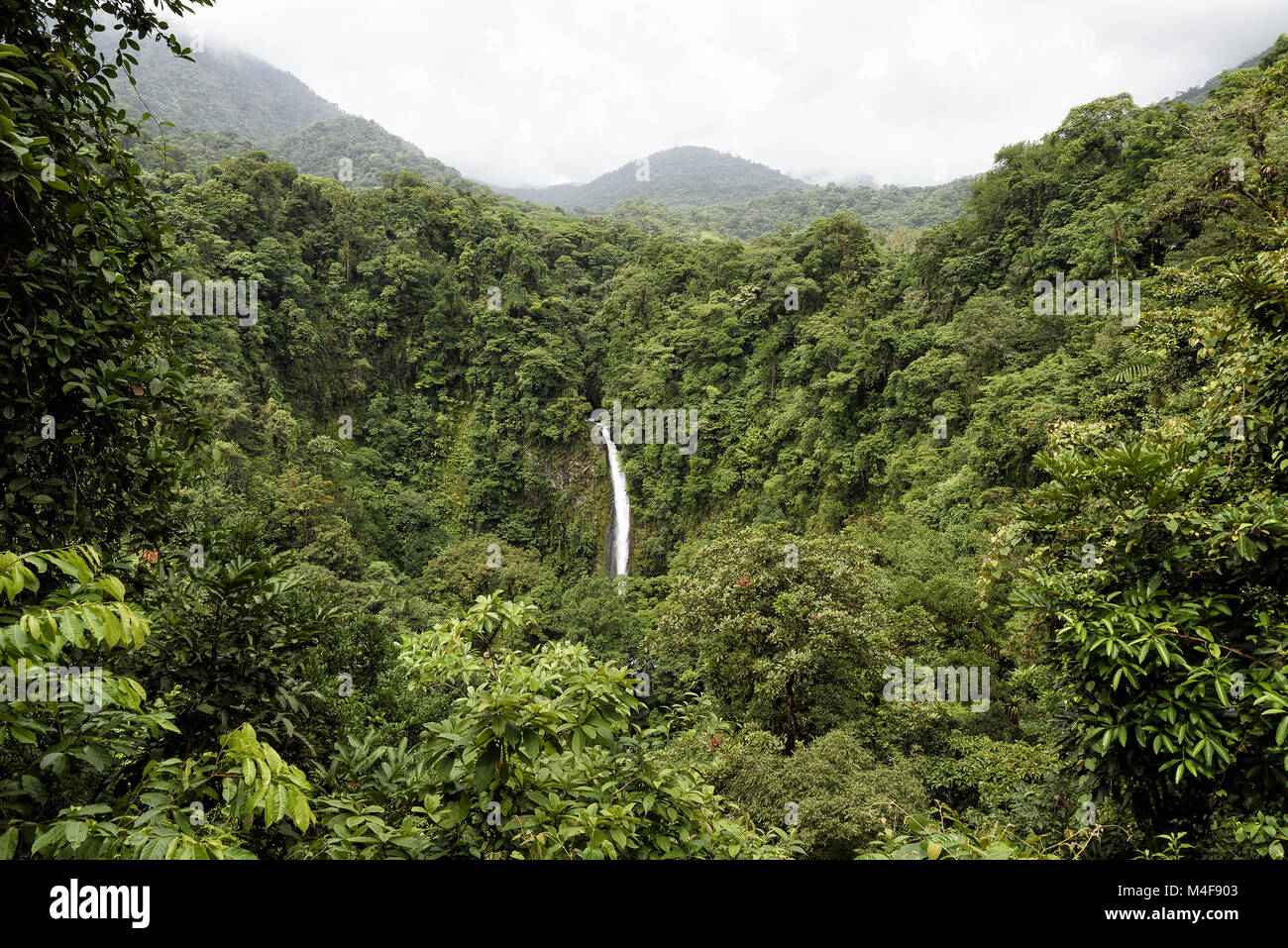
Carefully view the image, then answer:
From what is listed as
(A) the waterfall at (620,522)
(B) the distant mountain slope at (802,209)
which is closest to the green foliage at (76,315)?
(A) the waterfall at (620,522)

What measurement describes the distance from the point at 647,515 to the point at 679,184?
82.7 metres

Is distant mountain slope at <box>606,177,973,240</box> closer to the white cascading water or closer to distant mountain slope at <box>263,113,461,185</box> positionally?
distant mountain slope at <box>263,113,461,185</box>

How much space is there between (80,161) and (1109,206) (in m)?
18.9

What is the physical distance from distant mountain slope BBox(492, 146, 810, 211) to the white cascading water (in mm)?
59100

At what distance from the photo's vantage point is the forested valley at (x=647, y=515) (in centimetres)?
213

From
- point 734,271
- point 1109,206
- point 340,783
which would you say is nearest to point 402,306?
point 734,271

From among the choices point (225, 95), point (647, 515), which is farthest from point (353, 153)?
point (647, 515)

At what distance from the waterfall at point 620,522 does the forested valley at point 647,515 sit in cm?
60

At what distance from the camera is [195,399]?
59.7 feet

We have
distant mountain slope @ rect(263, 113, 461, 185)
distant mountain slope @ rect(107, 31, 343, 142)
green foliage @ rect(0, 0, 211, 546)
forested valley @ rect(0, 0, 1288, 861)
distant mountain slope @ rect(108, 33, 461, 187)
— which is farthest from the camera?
distant mountain slope @ rect(107, 31, 343, 142)

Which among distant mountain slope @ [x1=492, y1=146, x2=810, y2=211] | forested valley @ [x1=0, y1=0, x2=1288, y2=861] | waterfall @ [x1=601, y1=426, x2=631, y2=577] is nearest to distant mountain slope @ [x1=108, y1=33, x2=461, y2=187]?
distant mountain slope @ [x1=492, y1=146, x2=810, y2=211]

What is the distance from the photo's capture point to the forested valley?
213 centimetres

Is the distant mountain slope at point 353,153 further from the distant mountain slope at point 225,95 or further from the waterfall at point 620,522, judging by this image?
the waterfall at point 620,522
